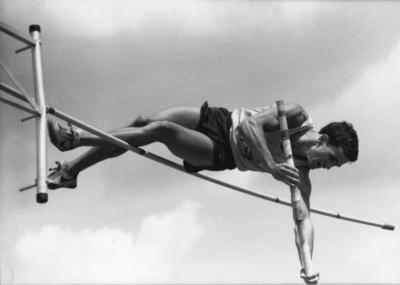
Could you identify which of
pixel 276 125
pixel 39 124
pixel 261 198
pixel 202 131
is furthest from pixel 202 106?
pixel 39 124

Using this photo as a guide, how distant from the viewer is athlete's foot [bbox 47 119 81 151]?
6.09m

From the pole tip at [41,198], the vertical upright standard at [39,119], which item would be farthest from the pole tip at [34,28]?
the pole tip at [41,198]

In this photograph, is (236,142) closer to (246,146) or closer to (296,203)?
(246,146)

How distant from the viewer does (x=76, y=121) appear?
19.0 ft

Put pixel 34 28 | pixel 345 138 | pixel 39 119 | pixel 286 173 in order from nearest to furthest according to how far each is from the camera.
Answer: pixel 39 119
pixel 34 28
pixel 286 173
pixel 345 138

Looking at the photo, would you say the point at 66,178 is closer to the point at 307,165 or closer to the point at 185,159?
the point at 185,159

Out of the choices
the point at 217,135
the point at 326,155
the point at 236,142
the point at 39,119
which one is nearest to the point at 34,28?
the point at 39,119

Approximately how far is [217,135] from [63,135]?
1.54 meters

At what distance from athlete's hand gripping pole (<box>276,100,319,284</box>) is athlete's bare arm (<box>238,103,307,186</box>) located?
0.34 ft

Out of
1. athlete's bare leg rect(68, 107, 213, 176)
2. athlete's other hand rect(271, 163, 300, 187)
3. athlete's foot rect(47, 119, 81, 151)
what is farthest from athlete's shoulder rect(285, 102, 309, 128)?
athlete's foot rect(47, 119, 81, 151)

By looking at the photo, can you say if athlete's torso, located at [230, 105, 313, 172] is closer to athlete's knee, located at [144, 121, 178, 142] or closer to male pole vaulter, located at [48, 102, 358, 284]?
male pole vaulter, located at [48, 102, 358, 284]

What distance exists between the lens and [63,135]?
6.09 m

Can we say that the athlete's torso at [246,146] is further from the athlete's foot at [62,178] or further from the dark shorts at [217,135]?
the athlete's foot at [62,178]

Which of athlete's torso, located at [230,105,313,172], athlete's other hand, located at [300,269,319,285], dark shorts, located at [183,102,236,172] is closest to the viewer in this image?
athlete's other hand, located at [300,269,319,285]
